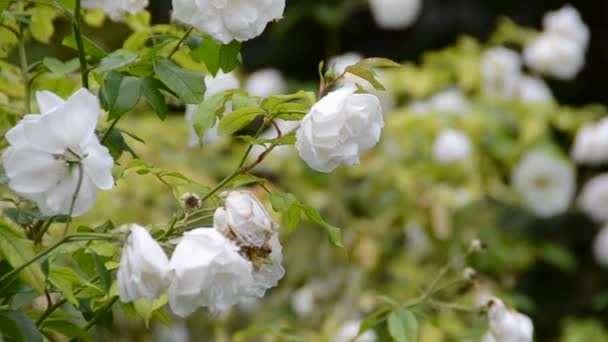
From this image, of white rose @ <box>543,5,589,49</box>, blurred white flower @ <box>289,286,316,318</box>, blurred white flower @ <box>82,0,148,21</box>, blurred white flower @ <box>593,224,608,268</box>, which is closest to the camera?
blurred white flower @ <box>82,0,148,21</box>

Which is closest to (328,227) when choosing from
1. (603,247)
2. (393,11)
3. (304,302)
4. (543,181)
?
(304,302)

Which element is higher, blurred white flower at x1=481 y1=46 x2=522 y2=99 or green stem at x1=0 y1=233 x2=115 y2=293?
green stem at x1=0 y1=233 x2=115 y2=293

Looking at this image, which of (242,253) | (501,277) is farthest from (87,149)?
(501,277)

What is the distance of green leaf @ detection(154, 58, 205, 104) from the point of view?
1.25 meters

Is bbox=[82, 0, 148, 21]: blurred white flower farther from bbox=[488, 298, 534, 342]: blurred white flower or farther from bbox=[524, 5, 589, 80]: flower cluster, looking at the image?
bbox=[524, 5, 589, 80]: flower cluster

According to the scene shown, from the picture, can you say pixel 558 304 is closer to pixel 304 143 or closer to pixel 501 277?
pixel 501 277

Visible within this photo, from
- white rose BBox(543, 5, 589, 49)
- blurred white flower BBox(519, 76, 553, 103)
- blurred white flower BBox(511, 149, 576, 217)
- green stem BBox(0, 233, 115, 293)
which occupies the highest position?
green stem BBox(0, 233, 115, 293)

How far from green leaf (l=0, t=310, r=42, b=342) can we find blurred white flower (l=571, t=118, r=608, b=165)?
2908 mm

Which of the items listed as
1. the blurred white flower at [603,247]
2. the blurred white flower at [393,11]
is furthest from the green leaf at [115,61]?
the blurred white flower at [603,247]

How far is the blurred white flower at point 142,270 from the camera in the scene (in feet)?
3.27

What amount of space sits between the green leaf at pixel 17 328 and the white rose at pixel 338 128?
11.8 inches

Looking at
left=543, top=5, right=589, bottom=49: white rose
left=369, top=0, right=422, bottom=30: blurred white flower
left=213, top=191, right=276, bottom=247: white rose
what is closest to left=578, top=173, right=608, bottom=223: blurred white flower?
left=543, top=5, right=589, bottom=49: white rose

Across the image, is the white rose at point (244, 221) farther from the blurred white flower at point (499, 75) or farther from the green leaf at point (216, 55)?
the blurred white flower at point (499, 75)

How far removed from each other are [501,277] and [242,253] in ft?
9.95
